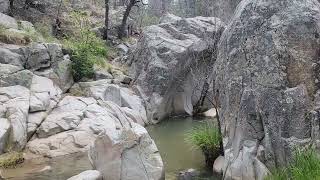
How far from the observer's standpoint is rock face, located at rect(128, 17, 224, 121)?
20469 mm

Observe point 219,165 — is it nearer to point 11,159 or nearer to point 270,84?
point 270,84

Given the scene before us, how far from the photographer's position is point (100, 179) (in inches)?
352

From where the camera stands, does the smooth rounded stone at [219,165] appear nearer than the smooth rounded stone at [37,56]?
Yes

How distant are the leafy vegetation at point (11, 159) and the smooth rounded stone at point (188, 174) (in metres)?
4.27

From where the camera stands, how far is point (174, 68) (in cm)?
2064

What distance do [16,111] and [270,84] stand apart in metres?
7.89

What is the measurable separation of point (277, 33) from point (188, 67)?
40.9 feet

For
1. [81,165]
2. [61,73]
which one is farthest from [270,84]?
[61,73]

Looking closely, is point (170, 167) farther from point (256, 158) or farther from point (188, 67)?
point (188, 67)

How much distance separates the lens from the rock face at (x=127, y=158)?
9.11 metres

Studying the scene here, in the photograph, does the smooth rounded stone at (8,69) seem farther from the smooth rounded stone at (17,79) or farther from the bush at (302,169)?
the bush at (302,169)

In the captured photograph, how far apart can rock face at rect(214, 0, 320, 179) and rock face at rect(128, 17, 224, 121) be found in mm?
10498

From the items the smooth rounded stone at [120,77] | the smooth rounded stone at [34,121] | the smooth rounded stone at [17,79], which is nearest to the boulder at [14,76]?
the smooth rounded stone at [17,79]

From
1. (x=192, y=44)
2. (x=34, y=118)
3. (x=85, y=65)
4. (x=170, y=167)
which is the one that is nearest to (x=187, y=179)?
(x=170, y=167)
